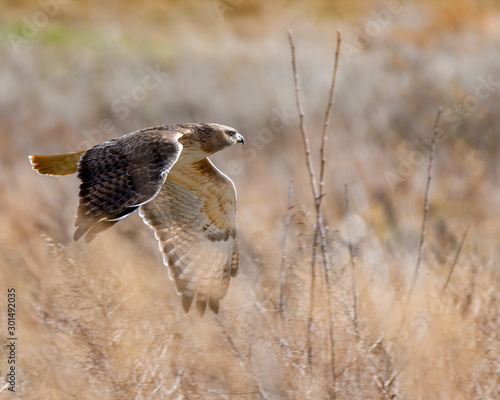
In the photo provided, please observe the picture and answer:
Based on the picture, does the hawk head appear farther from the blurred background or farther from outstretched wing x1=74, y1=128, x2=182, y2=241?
the blurred background

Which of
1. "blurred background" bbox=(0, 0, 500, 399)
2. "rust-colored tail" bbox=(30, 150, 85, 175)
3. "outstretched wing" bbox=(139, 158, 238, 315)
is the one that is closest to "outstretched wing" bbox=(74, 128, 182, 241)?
"rust-colored tail" bbox=(30, 150, 85, 175)

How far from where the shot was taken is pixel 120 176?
375 centimetres

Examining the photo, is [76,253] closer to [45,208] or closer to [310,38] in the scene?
[45,208]

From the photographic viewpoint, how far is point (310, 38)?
46.1 feet

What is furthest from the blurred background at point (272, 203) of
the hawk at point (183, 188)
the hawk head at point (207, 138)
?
the hawk head at point (207, 138)

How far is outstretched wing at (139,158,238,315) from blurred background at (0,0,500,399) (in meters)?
0.18

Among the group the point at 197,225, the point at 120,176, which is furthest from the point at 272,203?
the point at 120,176

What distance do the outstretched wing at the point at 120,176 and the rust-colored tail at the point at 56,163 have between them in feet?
1.33

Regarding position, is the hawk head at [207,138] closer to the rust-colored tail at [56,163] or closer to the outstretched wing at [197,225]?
the outstretched wing at [197,225]

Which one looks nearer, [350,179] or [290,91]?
[350,179]

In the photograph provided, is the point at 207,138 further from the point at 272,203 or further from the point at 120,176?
the point at 272,203

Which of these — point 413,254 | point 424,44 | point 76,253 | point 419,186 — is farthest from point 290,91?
point 76,253

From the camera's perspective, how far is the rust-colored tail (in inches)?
173

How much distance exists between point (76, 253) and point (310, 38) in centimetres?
1024
